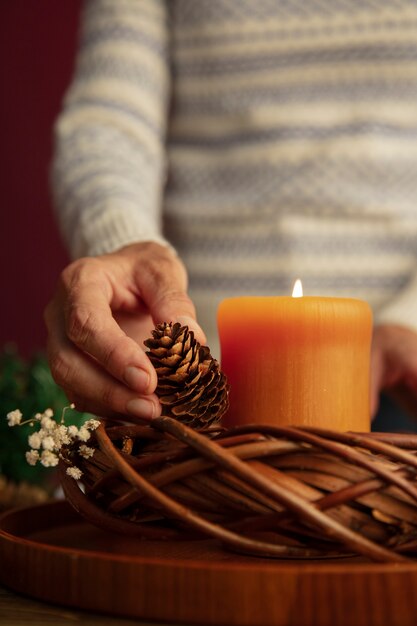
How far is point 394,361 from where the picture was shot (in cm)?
83

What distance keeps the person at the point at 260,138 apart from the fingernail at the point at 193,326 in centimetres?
39

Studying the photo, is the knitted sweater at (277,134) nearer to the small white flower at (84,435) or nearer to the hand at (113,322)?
the hand at (113,322)

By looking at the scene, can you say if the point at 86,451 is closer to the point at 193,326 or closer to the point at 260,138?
the point at 193,326

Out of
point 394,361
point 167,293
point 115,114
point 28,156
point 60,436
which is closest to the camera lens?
point 60,436

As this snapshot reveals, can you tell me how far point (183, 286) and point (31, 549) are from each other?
0.26 metres

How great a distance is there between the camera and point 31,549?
41 cm

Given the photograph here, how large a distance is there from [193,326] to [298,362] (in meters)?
0.09

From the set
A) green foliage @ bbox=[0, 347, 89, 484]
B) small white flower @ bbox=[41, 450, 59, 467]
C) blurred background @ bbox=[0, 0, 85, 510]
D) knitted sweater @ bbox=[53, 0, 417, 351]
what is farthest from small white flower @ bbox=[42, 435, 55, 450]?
blurred background @ bbox=[0, 0, 85, 510]

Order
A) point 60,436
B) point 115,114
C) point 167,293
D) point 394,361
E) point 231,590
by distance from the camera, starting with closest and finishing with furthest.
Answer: point 231,590
point 60,436
point 167,293
point 394,361
point 115,114

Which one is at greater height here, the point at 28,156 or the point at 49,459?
the point at 28,156

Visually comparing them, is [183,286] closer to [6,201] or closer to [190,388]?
[190,388]

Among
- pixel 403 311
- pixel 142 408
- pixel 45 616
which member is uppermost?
pixel 403 311

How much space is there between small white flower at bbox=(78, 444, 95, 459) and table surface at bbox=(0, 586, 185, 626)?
0.27ft

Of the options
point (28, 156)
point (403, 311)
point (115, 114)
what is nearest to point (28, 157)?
point (28, 156)
